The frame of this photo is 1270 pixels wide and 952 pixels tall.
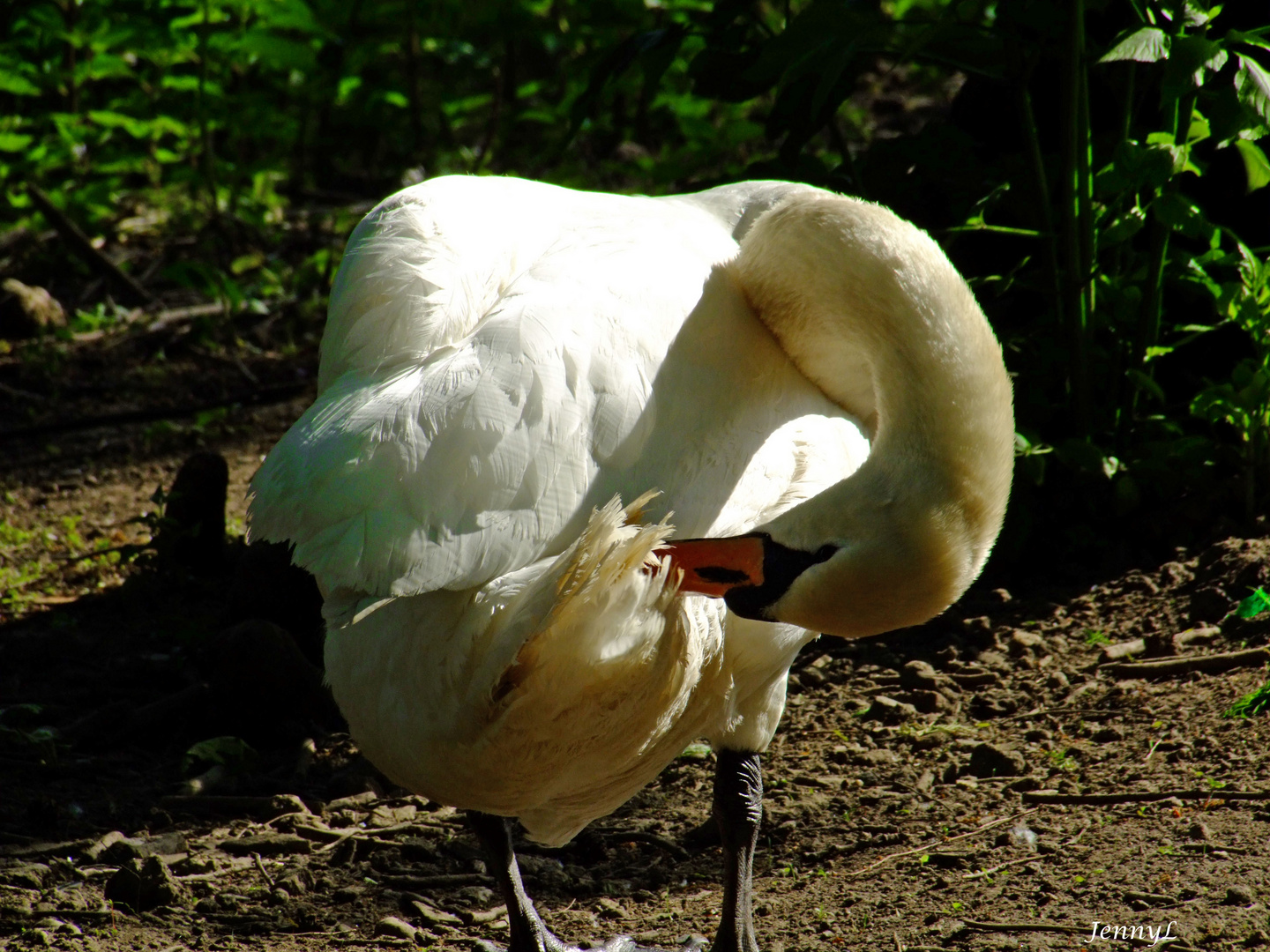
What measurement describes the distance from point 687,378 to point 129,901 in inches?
82.5

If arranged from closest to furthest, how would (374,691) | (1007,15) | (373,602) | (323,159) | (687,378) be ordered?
(373,602) → (374,691) → (687,378) → (1007,15) → (323,159)

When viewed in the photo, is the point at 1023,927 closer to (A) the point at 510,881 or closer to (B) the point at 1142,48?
(A) the point at 510,881

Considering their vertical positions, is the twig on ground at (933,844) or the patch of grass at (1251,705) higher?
the patch of grass at (1251,705)

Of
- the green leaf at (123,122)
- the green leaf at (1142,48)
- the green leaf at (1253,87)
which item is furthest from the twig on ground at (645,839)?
the green leaf at (123,122)

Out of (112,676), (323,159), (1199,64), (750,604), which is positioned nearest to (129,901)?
(112,676)

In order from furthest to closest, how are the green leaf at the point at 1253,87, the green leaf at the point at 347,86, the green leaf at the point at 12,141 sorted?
the green leaf at the point at 347,86 → the green leaf at the point at 12,141 → the green leaf at the point at 1253,87

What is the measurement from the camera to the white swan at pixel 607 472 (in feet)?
6.91

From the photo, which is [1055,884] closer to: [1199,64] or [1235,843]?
[1235,843]

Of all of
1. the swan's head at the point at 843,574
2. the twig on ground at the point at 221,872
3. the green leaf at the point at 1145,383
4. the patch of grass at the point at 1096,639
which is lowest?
the twig on ground at the point at 221,872

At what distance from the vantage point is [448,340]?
2535mm

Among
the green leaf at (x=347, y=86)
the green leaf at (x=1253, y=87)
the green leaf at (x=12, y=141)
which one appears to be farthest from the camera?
the green leaf at (x=347, y=86)

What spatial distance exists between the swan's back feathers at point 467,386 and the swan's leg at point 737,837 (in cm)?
128

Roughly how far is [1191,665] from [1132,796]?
66 centimetres

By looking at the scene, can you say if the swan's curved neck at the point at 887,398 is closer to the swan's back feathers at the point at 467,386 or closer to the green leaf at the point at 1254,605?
the swan's back feathers at the point at 467,386
